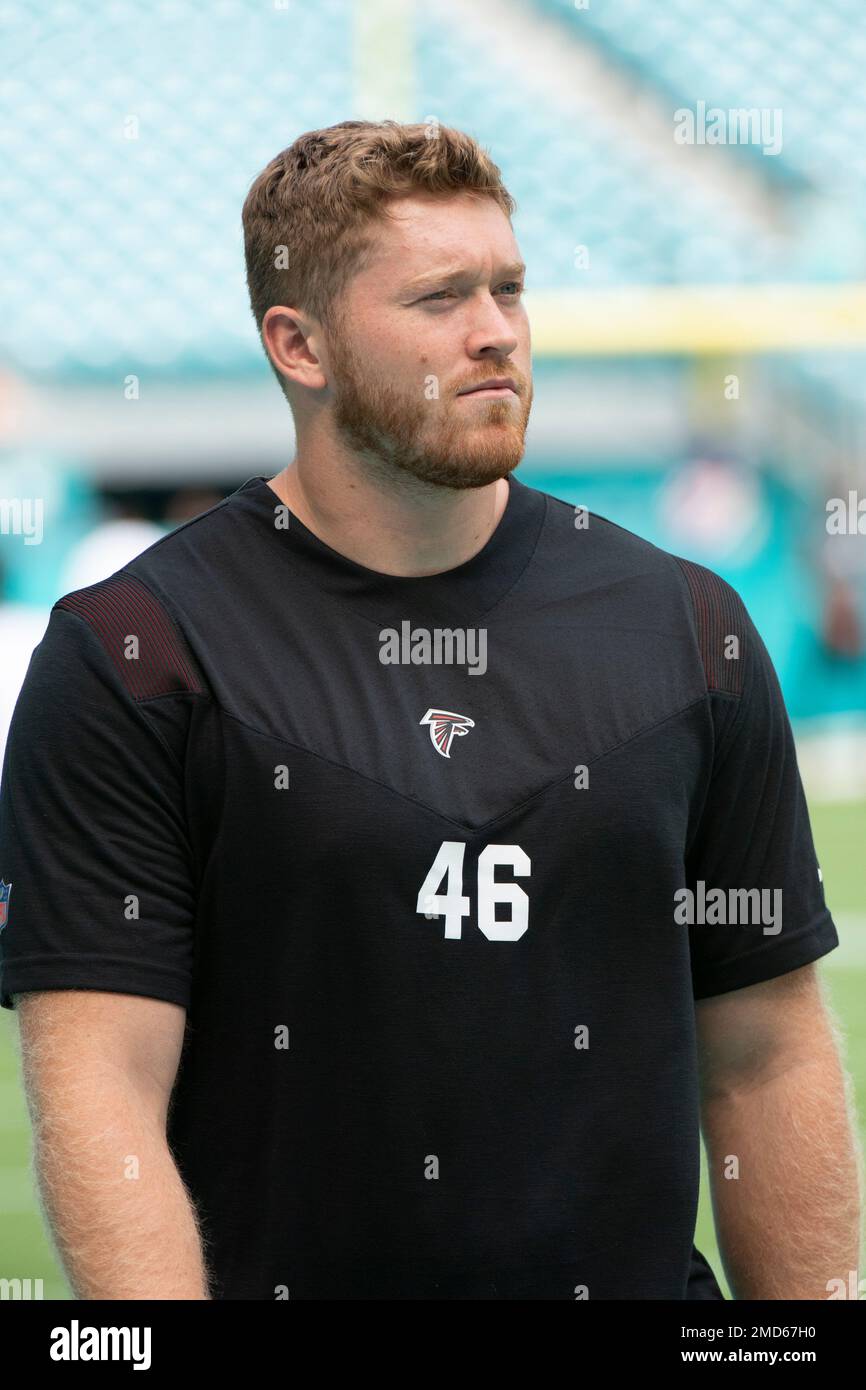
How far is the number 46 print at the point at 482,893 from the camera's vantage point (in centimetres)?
171

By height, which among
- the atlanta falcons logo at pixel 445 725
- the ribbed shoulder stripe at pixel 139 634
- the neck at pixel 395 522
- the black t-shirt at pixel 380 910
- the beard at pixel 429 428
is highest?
the beard at pixel 429 428

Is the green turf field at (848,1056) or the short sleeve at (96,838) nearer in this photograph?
the short sleeve at (96,838)

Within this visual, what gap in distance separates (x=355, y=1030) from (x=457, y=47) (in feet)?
42.5

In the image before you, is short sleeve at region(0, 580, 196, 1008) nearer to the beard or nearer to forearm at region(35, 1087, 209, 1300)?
forearm at region(35, 1087, 209, 1300)

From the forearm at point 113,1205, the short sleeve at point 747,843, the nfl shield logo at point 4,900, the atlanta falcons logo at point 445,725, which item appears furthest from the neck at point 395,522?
the forearm at point 113,1205

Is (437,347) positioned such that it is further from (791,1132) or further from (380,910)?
(791,1132)

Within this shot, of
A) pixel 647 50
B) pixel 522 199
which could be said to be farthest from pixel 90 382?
pixel 647 50

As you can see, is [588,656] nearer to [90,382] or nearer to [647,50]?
[90,382]

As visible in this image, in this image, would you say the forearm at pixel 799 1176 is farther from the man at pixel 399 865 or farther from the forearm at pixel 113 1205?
the forearm at pixel 113 1205

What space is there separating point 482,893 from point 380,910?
0.10 m

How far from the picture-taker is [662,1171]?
1.80 meters

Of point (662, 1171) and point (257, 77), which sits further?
point (257, 77)

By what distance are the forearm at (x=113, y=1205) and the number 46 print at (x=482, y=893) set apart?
1.13 ft

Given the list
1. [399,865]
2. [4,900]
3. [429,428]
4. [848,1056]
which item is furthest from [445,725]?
[848,1056]
